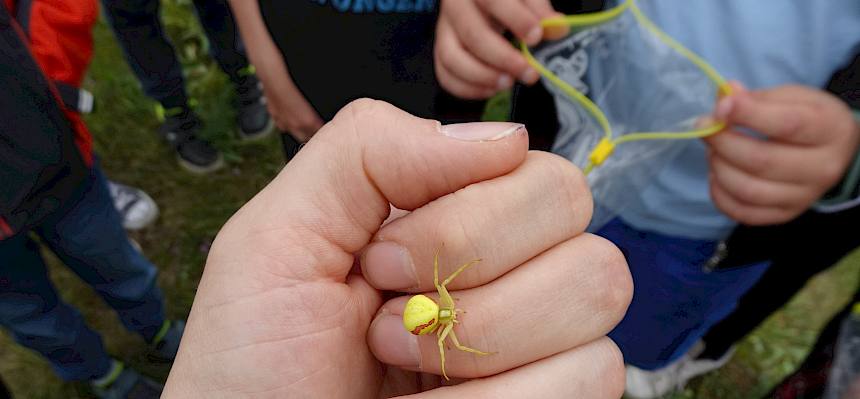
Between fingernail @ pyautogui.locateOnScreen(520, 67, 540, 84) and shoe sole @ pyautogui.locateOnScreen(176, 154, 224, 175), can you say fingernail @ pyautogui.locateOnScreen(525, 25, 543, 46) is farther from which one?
shoe sole @ pyautogui.locateOnScreen(176, 154, 224, 175)

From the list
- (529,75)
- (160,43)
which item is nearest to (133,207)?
(160,43)

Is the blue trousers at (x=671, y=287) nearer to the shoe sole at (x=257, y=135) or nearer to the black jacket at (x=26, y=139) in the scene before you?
the black jacket at (x=26, y=139)

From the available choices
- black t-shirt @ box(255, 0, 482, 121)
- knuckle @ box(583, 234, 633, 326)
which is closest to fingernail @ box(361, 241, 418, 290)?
knuckle @ box(583, 234, 633, 326)

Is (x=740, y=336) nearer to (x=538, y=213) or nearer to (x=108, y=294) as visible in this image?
(x=538, y=213)

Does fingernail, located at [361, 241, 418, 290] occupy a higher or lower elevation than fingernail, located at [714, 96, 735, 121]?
lower

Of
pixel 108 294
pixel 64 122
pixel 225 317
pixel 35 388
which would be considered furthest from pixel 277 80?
pixel 35 388

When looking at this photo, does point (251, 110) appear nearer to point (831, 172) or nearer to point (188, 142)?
point (188, 142)
